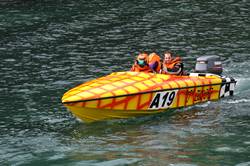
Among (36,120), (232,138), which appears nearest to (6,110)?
(36,120)

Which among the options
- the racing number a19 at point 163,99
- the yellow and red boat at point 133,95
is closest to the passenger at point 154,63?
the yellow and red boat at point 133,95

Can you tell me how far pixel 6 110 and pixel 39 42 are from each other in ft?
36.2

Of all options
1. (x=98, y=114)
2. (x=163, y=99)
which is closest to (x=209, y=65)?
(x=163, y=99)

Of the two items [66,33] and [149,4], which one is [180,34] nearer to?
[66,33]

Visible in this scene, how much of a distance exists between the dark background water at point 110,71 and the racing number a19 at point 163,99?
1.22 ft

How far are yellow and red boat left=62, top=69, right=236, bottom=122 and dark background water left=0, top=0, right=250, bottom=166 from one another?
1.08 ft

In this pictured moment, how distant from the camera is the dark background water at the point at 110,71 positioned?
15.2 meters

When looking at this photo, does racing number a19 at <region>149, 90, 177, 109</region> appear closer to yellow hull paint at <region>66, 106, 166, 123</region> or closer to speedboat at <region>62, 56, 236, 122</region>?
speedboat at <region>62, 56, 236, 122</region>

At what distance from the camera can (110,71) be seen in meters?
24.5

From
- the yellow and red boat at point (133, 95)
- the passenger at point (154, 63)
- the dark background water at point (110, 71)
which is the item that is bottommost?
the dark background water at point (110, 71)

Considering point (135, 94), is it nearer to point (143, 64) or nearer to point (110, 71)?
point (143, 64)

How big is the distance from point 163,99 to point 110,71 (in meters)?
6.66

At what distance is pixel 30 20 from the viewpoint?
35.7 m

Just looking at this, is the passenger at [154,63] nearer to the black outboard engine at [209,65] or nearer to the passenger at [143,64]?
the passenger at [143,64]
